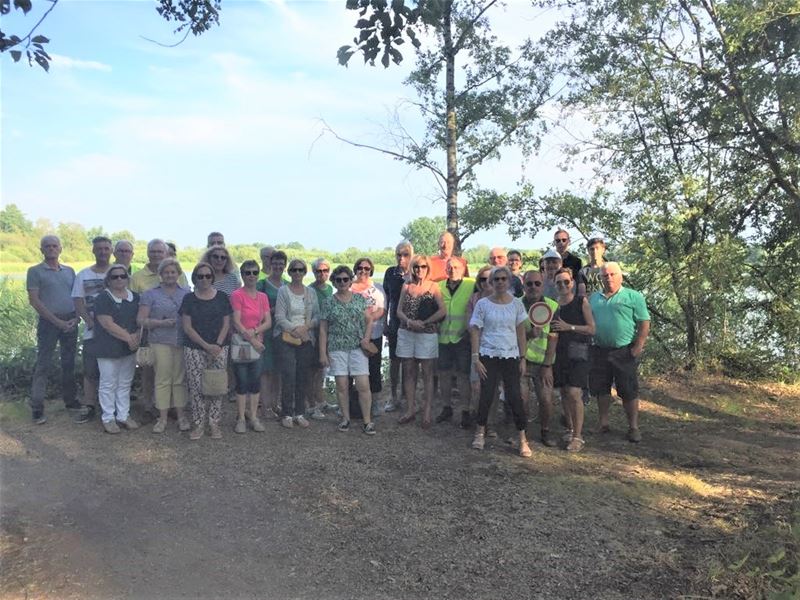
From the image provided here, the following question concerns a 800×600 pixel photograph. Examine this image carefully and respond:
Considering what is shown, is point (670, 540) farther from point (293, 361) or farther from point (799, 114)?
point (799, 114)

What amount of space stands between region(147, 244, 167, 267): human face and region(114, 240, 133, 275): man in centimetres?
20

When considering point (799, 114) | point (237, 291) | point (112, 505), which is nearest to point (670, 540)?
point (112, 505)

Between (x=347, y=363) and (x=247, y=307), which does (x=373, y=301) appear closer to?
(x=347, y=363)

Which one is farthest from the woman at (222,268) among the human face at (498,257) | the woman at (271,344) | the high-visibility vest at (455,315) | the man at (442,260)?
the human face at (498,257)

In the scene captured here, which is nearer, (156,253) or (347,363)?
(347,363)

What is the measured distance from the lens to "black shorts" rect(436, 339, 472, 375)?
6.47m

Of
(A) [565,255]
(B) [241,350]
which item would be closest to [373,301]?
(B) [241,350]

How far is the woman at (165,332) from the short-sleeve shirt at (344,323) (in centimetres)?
154

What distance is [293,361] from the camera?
6523mm

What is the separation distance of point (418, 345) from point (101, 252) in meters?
3.56

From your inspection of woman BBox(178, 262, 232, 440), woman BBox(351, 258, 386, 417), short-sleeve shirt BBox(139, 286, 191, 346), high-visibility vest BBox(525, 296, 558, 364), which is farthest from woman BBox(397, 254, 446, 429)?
short-sleeve shirt BBox(139, 286, 191, 346)

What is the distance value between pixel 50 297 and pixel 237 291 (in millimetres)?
2095

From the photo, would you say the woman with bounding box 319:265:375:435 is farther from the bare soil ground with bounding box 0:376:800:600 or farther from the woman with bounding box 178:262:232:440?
the woman with bounding box 178:262:232:440

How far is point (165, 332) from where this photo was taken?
616 centimetres
